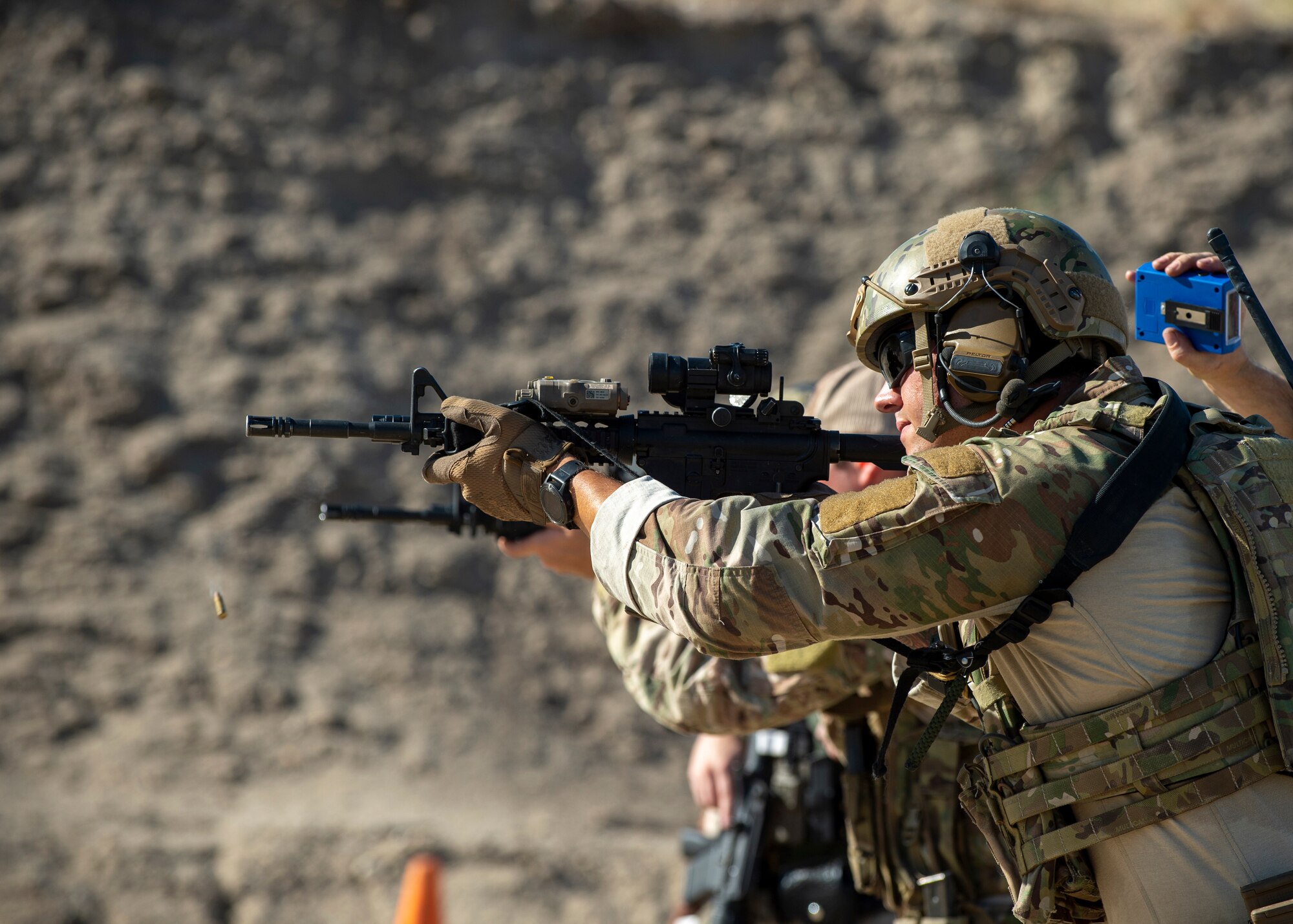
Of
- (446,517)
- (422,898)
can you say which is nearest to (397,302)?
(422,898)

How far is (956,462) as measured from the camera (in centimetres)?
212

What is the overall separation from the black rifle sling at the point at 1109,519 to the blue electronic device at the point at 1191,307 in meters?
0.76

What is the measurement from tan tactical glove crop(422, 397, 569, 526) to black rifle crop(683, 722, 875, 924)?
6.88ft

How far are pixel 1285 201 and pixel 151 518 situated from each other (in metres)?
9.70

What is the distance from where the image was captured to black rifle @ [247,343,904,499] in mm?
2828

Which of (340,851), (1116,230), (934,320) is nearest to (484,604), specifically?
(340,851)

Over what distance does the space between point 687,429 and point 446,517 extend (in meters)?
1.51

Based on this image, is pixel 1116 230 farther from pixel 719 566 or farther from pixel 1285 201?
pixel 719 566

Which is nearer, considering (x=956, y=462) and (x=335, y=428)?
(x=956, y=462)

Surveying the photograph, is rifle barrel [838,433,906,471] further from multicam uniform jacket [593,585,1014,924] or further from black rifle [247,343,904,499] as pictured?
multicam uniform jacket [593,585,1014,924]

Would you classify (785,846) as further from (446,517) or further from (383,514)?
(383,514)

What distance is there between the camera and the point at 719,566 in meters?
2.18

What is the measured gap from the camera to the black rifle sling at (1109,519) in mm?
2105

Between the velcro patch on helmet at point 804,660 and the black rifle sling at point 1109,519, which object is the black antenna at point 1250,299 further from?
the velcro patch on helmet at point 804,660
